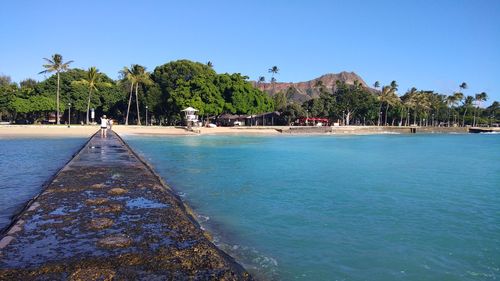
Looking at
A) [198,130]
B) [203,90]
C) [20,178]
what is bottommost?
[20,178]

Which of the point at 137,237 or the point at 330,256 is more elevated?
the point at 137,237

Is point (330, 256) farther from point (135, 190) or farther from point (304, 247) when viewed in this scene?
point (135, 190)

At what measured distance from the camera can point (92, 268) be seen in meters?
4.54

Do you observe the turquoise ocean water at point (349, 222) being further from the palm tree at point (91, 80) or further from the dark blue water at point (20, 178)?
the palm tree at point (91, 80)

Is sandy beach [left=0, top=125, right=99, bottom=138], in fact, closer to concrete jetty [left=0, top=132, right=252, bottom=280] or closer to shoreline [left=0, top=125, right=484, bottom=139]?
shoreline [left=0, top=125, right=484, bottom=139]

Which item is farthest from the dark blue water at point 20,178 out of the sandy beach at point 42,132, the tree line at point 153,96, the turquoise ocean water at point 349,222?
the tree line at point 153,96

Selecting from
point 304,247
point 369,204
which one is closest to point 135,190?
point 304,247

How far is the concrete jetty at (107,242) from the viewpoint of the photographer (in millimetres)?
4520

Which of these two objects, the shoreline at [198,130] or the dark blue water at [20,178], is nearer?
the dark blue water at [20,178]

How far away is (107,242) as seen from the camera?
5.53m

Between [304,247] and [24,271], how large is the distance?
15.1 feet

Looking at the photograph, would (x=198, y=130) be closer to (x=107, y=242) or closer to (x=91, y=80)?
(x=91, y=80)

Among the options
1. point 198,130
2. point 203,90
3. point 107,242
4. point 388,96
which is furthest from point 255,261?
point 388,96

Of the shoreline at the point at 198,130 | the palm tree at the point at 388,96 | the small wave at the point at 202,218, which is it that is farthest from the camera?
the palm tree at the point at 388,96
